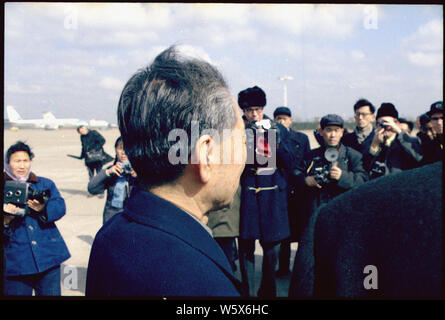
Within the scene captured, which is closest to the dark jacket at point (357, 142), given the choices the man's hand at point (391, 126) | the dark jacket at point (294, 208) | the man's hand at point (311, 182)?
the man's hand at point (391, 126)

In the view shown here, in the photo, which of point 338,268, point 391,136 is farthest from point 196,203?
point 391,136

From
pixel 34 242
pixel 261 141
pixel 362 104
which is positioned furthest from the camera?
pixel 362 104

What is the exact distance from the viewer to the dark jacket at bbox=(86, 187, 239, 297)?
85 centimetres

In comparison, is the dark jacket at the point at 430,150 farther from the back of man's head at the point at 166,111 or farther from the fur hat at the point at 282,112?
the back of man's head at the point at 166,111

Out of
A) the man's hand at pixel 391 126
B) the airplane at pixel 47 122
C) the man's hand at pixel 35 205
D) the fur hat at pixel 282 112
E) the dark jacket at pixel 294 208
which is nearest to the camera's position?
the man's hand at pixel 35 205

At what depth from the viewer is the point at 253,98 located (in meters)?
3.42

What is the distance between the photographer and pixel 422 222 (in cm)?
68

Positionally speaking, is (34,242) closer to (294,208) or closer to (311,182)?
(311,182)

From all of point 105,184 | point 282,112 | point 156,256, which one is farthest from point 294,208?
point 156,256

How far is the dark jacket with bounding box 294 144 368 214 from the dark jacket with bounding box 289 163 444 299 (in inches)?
97.9

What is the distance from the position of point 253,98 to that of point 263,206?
0.91 m

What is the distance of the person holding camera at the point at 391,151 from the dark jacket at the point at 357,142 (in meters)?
0.16

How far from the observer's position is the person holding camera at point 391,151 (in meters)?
3.34

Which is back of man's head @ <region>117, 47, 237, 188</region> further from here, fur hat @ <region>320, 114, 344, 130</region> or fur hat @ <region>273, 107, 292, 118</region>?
fur hat @ <region>273, 107, 292, 118</region>
